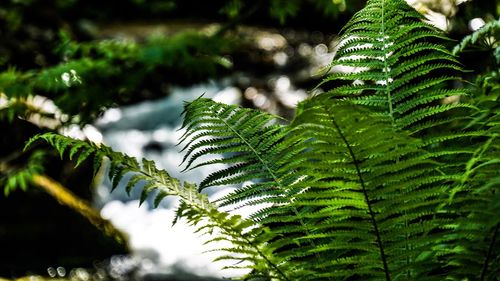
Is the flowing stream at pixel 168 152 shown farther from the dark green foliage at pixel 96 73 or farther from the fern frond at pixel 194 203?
the fern frond at pixel 194 203

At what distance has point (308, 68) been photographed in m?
8.05

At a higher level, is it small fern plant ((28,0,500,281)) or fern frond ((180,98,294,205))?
fern frond ((180,98,294,205))

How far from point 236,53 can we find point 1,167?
15.7 ft

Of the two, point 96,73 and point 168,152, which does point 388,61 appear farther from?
point 168,152

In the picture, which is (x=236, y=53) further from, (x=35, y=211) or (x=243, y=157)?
(x=243, y=157)

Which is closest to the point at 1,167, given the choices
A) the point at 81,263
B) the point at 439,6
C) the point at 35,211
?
the point at 35,211

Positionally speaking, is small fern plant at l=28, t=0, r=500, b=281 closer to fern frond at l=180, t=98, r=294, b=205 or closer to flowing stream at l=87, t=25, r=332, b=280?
fern frond at l=180, t=98, r=294, b=205

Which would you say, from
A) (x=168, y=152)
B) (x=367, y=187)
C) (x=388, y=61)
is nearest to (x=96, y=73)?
(x=388, y=61)

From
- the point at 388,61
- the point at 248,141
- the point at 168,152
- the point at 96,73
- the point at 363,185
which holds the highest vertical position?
the point at 168,152

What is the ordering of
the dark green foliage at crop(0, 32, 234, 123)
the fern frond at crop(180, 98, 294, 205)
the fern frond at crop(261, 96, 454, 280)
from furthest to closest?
the dark green foliage at crop(0, 32, 234, 123), the fern frond at crop(180, 98, 294, 205), the fern frond at crop(261, 96, 454, 280)

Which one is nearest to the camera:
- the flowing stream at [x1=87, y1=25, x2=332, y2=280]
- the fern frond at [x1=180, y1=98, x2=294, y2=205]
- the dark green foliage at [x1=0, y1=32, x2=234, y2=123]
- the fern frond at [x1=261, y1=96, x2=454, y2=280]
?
the fern frond at [x1=261, y1=96, x2=454, y2=280]

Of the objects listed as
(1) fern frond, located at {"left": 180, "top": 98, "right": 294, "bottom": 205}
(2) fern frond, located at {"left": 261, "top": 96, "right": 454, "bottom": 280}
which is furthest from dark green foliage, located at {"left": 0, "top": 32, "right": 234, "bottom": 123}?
→ (2) fern frond, located at {"left": 261, "top": 96, "right": 454, "bottom": 280}

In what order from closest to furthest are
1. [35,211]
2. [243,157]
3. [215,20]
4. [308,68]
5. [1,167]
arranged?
[243,157]
[1,167]
[35,211]
[308,68]
[215,20]

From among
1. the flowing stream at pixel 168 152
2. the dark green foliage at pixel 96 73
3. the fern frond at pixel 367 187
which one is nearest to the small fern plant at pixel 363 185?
the fern frond at pixel 367 187
